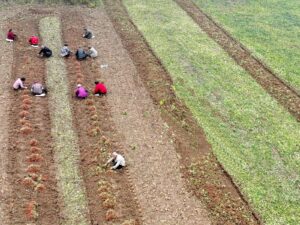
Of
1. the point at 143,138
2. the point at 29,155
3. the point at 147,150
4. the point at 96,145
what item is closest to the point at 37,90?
the point at 29,155

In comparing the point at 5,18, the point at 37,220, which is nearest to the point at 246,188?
the point at 37,220

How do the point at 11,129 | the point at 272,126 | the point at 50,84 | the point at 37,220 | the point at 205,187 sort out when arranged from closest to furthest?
the point at 37,220 < the point at 205,187 < the point at 11,129 < the point at 272,126 < the point at 50,84

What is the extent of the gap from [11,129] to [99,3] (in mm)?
28324

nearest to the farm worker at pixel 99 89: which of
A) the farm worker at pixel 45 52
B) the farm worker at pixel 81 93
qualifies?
the farm worker at pixel 81 93

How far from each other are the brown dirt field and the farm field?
65 mm

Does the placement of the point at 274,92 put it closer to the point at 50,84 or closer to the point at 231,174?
the point at 231,174

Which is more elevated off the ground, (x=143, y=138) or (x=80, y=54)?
(x=143, y=138)

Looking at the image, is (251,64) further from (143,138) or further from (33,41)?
(33,41)

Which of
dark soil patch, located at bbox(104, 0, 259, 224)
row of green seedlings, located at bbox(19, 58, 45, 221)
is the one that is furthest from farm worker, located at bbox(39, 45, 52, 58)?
row of green seedlings, located at bbox(19, 58, 45, 221)

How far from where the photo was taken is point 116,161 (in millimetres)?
26672

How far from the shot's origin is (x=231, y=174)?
27.2 meters

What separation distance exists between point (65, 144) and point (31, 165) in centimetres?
274

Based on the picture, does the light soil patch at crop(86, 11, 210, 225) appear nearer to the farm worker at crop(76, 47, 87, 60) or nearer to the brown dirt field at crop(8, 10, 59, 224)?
the farm worker at crop(76, 47, 87, 60)

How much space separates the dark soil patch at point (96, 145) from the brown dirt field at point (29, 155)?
177 centimetres
